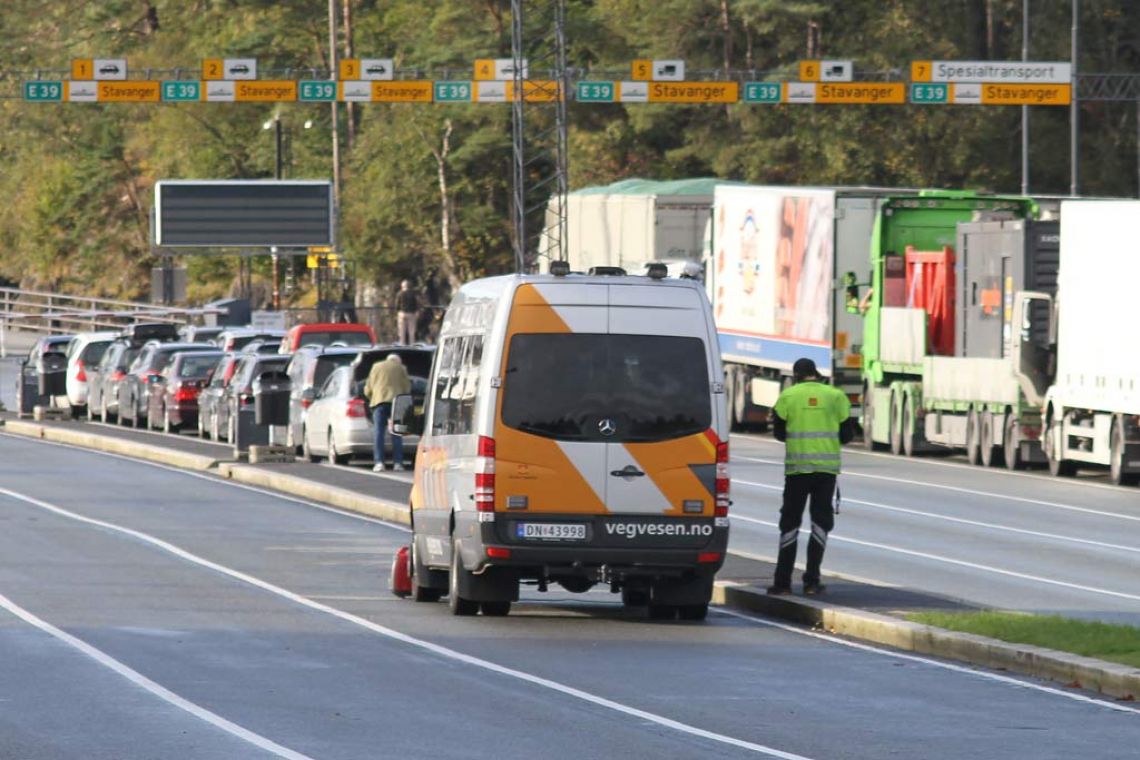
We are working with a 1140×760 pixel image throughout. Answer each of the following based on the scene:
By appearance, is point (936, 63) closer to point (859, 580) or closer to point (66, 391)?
point (66, 391)

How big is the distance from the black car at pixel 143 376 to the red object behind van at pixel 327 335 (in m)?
2.72

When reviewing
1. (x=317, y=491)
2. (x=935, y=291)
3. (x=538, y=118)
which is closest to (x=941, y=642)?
→ (x=317, y=491)

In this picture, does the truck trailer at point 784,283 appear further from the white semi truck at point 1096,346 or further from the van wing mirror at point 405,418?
the van wing mirror at point 405,418

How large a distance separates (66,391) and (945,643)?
132 feet

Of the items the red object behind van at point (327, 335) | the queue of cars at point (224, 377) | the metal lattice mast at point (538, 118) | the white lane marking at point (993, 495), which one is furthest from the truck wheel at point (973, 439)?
the metal lattice mast at point (538, 118)

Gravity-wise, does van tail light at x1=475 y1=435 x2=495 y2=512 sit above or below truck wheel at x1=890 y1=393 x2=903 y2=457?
above

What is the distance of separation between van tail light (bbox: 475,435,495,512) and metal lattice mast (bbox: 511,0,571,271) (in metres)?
32.6

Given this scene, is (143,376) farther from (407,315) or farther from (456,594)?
(456,594)

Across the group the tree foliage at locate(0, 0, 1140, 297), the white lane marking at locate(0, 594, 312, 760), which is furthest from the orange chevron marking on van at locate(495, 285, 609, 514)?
the tree foliage at locate(0, 0, 1140, 297)

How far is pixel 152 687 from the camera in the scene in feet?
46.0

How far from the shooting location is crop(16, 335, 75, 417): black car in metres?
54.3

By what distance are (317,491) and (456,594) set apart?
44.1 ft

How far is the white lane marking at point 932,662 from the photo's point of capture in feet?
46.2

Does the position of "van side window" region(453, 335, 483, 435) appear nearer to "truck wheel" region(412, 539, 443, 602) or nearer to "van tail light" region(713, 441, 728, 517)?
"truck wheel" region(412, 539, 443, 602)
